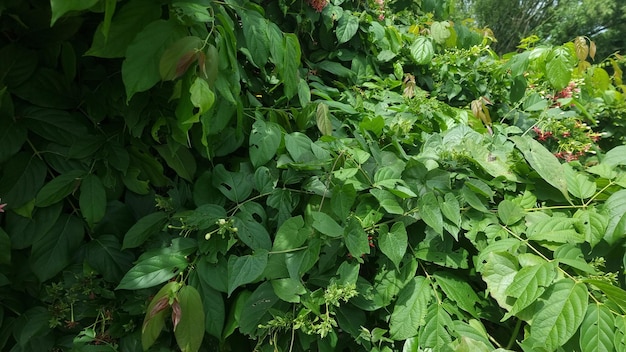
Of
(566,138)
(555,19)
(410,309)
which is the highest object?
(566,138)

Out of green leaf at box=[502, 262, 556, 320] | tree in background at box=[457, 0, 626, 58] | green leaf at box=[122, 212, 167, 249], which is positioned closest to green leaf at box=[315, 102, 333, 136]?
green leaf at box=[122, 212, 167, 249]

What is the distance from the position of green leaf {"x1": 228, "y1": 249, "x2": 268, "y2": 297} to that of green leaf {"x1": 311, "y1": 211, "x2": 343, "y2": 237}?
0.42 ft

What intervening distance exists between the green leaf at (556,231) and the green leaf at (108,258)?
0.94m

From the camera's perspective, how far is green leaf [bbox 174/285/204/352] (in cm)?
81

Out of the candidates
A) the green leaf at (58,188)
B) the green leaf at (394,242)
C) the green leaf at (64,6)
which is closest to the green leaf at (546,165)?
the green leaf at (394,242)

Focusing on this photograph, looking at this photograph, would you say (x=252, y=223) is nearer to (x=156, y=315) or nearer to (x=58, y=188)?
(x=156, y=315)

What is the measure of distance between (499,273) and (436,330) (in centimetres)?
18

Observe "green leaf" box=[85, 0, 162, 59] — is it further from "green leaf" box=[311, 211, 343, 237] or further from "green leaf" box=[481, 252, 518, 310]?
"green leaf" box=[481, 252, 518, 310]

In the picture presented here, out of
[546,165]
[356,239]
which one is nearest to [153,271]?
[356,239]

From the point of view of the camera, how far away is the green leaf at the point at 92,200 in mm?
888

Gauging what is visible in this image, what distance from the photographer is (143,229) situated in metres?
0.92

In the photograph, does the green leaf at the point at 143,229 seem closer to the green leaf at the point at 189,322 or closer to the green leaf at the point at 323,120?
the green leaf at the point at 189,322

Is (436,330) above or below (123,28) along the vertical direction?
below

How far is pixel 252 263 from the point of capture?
84cm
